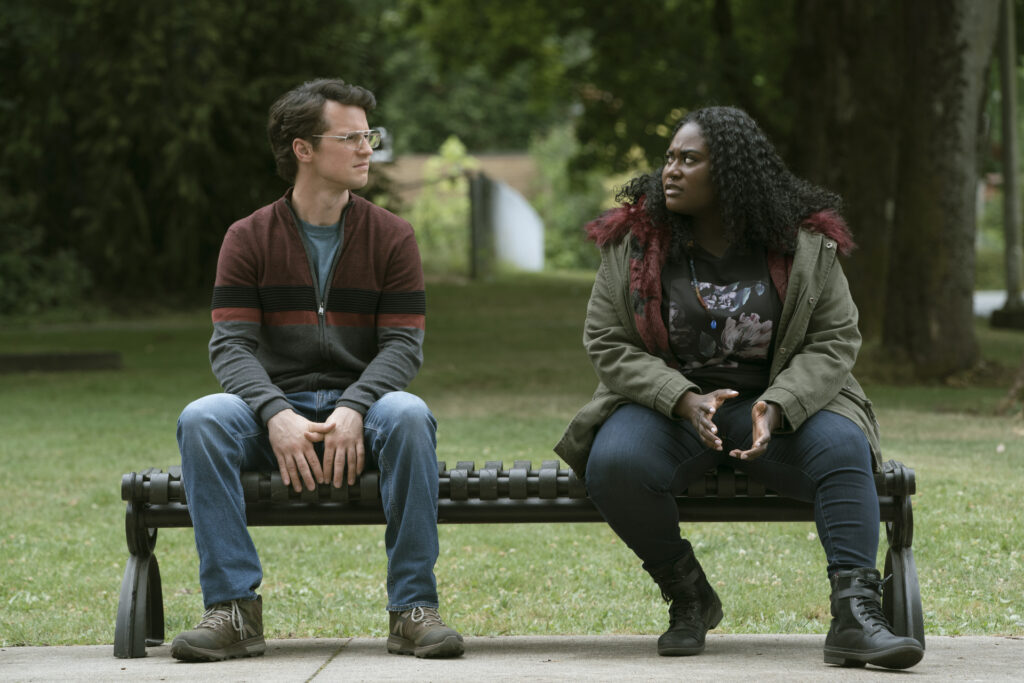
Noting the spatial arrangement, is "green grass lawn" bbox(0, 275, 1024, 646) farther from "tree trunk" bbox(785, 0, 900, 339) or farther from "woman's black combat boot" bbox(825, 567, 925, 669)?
"tree trunk" bbox(785, 0, 900, 339)

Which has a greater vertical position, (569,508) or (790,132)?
(790,132)

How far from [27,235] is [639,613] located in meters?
17.7

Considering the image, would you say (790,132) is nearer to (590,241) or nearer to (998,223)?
(590,241)

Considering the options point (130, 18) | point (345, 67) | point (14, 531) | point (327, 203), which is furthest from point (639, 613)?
point (345, 67)

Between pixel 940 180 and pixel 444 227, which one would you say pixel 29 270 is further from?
pixel 940 180

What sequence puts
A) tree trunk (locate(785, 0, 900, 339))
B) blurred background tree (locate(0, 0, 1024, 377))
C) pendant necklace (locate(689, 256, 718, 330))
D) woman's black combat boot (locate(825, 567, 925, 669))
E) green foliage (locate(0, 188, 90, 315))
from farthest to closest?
green foliage (locate(0, 188, 90, 315)) → tree trunk (locate(785, 0, 900, 339)) → blurred background tree (locate(0, 0, 1024, 377)) → pendant necklace (locate(689, 256, 718, 330)) → woman's black combat boot (locate(825, 567, 925, 669))

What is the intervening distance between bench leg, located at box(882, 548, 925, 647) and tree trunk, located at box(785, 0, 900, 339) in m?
13.3

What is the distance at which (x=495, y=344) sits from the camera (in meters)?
16.7

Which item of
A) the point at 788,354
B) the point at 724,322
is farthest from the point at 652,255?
the point at 788,354

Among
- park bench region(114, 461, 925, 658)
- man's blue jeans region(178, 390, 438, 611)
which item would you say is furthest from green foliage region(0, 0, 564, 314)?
→ man's blue jeans region(178, 390, 438, 611)

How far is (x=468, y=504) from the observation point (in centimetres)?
416

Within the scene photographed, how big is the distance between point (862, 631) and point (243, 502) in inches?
65.4

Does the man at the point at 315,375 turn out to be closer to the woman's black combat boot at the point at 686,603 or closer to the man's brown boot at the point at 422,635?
Result: the man's brown boot at the point at 422,635

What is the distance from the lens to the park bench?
13.4ft
